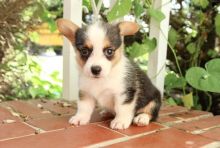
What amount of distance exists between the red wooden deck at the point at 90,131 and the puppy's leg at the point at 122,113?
0.04 m

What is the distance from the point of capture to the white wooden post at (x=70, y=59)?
239 centimetres

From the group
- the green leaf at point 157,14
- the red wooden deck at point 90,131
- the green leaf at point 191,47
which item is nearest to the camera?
the red wooden deck at point 90,131

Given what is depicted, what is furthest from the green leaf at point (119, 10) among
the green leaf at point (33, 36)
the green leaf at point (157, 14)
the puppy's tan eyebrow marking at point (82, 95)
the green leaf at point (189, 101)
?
the green leaf at point (33, 36)

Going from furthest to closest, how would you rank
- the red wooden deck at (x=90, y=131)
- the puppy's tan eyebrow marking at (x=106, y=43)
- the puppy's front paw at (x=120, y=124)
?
the puppy's front paw at (x=120, y=124) → the puppy's tan eyebrow marking at (x=106, y=43) → the red wooden deck at (x=90, y=131)

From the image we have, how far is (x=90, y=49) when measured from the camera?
5.61 ft

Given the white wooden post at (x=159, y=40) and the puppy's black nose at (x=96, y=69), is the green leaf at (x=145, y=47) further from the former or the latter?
the puppy's black nose at (x=96, y=69)

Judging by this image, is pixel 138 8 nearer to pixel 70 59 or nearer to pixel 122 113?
pixel 70 59

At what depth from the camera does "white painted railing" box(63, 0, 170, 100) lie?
2410 mm

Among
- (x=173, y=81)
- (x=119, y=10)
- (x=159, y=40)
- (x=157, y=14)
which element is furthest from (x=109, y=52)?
(x=173, y=81)

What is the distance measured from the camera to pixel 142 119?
191 cm

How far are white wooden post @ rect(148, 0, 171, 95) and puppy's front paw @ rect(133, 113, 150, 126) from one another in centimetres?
64

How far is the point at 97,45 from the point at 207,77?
2.75 feet

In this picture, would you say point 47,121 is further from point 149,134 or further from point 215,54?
point 215,54

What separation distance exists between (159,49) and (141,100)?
2.15ft
